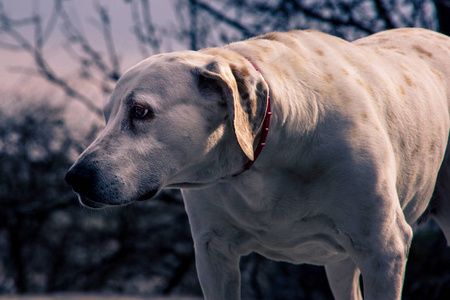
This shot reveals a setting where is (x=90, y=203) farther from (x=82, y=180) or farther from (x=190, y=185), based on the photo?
(x=190, y=185)

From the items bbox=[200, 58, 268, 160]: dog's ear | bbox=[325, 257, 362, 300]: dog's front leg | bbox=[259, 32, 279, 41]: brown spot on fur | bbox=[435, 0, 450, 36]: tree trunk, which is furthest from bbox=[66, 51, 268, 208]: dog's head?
bbox=[435, 0, 450, 36]: tree trunk

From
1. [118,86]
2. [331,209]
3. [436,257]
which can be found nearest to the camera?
[118,86]

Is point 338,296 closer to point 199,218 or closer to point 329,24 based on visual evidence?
point 199,218

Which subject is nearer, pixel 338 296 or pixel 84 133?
pixel 338 296

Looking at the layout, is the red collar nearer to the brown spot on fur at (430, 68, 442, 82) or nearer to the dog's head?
the dog's head

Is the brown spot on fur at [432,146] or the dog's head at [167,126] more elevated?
the dog's head at [167,126]

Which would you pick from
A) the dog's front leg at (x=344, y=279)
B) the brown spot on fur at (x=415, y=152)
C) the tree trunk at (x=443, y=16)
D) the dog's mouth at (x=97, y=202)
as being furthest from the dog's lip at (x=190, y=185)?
the tree trunk at (x=443, y=16)

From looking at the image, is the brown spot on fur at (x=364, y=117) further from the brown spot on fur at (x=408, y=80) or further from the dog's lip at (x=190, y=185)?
the dog's lip at (x=190, y=185)

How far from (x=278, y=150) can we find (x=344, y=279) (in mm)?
1566

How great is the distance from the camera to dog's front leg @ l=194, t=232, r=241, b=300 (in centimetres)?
262

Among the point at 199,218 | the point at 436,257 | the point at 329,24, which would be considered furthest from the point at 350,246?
the point at 329,24

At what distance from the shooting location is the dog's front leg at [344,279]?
353cm

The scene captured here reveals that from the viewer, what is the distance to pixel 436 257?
6.29 m

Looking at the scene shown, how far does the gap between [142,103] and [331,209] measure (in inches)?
36.5
